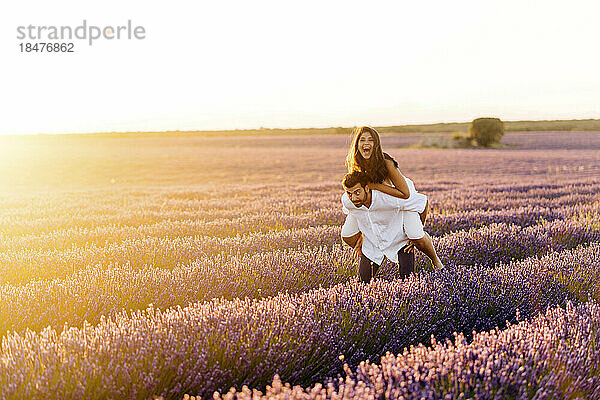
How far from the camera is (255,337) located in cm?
228

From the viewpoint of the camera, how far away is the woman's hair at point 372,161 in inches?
129

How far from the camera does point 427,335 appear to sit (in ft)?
9.08

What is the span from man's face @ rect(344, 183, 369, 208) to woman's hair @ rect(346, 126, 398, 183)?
0.33 ft

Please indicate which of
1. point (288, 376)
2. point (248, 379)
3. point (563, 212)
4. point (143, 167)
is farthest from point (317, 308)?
point (143, 167)

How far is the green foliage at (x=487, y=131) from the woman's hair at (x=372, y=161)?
55.6 metres

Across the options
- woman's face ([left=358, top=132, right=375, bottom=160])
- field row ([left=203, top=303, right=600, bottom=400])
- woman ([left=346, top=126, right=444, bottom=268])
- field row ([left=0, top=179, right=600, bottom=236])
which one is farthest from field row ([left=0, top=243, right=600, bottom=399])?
field row ([left=0, top=179, right=600, bottom=236])

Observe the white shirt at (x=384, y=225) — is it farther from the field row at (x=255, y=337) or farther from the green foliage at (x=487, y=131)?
the green foliage at (x=487, y=131)

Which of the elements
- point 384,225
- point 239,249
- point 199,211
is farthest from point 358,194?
point 199,211

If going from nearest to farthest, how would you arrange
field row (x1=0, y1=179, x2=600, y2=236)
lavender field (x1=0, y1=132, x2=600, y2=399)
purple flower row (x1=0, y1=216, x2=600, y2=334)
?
lavender field (x1=0, y1=132, x2=600, y2=399) → purple flower row (x1=0, y1=216, x2=600, y2=334) → field row (x1=0, y1=179, x2=600, y2=236)

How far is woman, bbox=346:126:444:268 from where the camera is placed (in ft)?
10.8

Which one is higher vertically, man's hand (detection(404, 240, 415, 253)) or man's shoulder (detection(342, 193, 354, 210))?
man's shoulder (detection(342, 193, 354, 210))

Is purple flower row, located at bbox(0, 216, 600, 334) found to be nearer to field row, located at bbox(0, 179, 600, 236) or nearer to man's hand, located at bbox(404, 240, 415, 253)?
man's hand, located at bbox(404, 240, 415, 253)

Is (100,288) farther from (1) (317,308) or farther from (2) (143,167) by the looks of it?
(2) (143,167)

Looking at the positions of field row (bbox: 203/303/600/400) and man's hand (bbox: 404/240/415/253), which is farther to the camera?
man's hand (bbox: 404/240/415/253)
